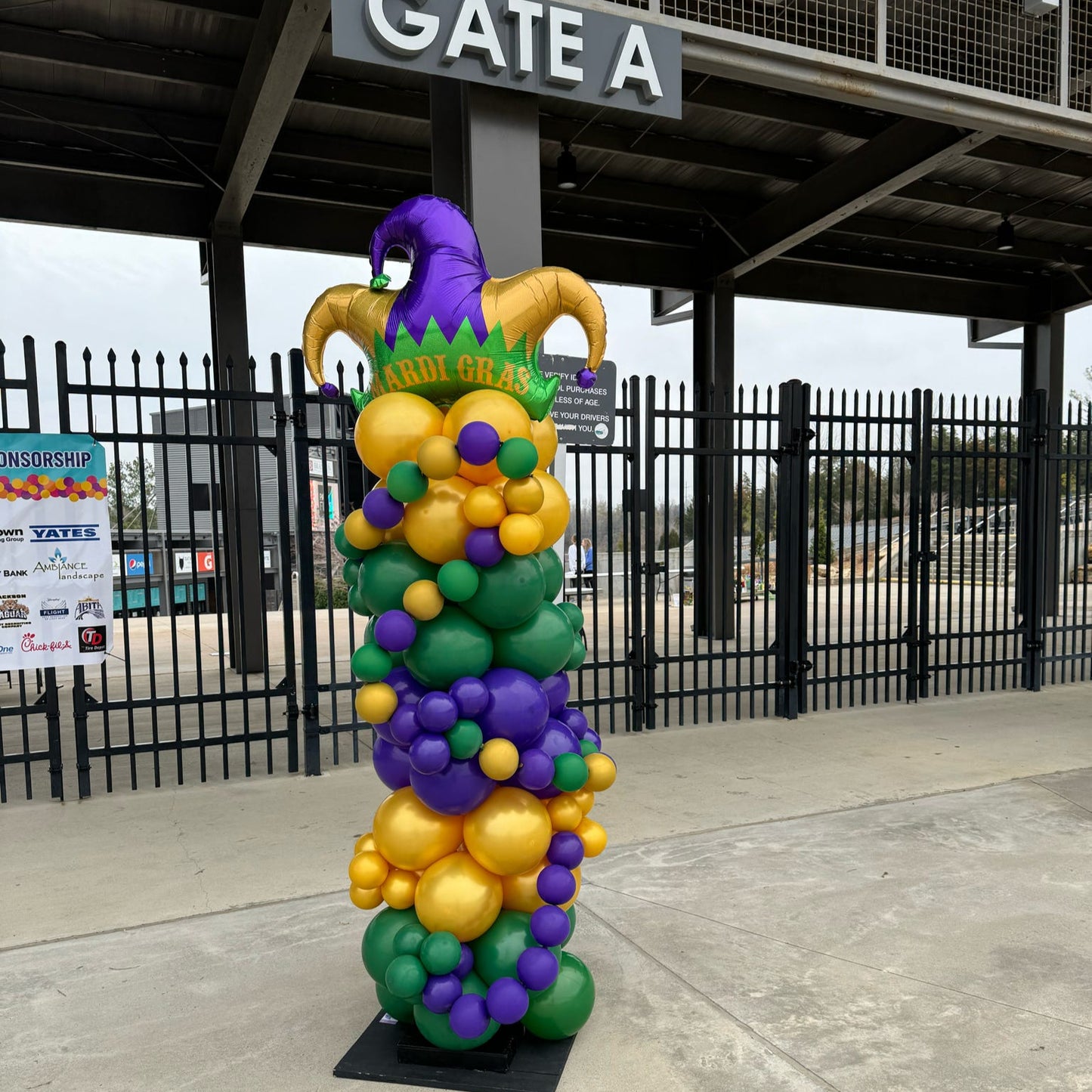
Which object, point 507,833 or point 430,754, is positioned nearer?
point 430,754

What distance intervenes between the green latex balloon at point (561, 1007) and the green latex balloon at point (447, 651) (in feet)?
3.31

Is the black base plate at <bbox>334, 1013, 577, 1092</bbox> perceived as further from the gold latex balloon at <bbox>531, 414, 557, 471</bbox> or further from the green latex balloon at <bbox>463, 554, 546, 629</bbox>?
the gold latex balloon at <bbox>531, 414, 557, 471</bbox>

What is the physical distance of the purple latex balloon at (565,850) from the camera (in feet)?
8.96

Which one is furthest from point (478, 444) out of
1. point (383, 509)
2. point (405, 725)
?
point (405, 725)

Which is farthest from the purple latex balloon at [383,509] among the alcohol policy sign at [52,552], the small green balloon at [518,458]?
the alcohol policy sign at [52,552]

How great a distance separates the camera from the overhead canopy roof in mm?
7500

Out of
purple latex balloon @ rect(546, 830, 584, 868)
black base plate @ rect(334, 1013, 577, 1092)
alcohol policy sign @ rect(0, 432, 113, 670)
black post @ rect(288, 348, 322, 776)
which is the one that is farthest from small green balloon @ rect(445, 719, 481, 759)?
alcohol policy sign @ rect(0, 432, 113, 670)

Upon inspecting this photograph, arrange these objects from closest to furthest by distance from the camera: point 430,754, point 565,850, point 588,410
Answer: point 430,754 → point 565,850 → point 588,410

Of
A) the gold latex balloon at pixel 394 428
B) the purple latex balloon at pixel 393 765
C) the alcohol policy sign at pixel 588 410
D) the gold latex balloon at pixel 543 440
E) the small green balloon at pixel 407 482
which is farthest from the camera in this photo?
the alcohol policy sign at pixel 588 410

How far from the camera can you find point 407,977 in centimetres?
254

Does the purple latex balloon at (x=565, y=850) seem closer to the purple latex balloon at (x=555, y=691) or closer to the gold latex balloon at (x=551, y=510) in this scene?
the purple latex balloon at (x=555, y=691)

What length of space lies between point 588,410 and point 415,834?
15.2ft

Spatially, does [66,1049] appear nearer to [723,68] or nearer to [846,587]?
[723,68]

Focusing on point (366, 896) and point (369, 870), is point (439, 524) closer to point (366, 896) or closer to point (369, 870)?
point (369, 870)
